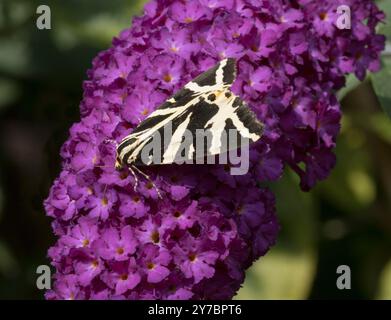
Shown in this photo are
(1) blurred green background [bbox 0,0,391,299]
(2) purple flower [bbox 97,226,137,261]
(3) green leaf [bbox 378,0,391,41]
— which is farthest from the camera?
(1) blurred green background [bbox 0,0,391,299]

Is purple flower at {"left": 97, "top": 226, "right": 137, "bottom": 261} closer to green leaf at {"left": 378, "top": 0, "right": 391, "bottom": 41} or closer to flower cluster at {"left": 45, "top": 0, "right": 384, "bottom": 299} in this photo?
A: flower cluster at {"left": 45, "top": 0, "right": 384, "bottom": 299}

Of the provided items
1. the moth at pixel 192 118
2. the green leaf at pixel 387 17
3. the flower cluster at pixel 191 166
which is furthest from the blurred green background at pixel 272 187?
the moth at pixel 192 118

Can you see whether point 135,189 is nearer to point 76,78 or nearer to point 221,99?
point 221,99

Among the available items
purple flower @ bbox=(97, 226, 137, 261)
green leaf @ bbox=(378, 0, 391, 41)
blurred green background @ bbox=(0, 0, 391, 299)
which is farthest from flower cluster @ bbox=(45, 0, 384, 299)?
blurred green background @ bbox=(0, 0, 391, 299)

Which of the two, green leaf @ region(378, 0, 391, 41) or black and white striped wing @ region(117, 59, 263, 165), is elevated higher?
green leaf @ region(378, 0, 391, 41)

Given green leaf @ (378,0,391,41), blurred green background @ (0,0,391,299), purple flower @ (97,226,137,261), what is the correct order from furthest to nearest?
1. blurred green background @ (0,0,391,299)
2. green leaf @ (378,0,391,41)
3. purple flower @ (97,226,137,261)

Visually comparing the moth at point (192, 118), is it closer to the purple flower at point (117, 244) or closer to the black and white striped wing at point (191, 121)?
the black and white striped wing at point (191, 121)
